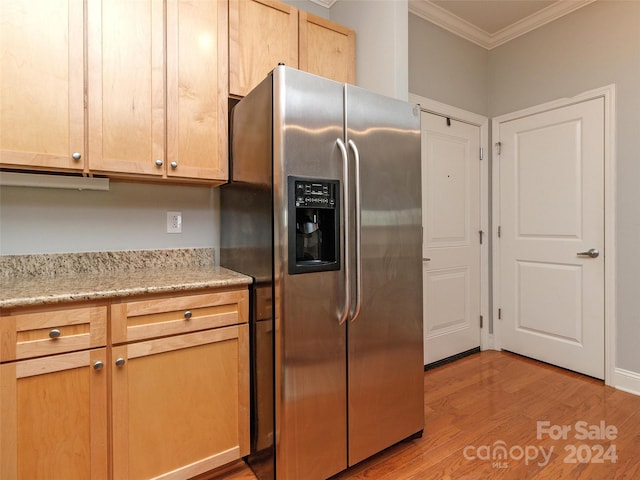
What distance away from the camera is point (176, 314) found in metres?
1.47

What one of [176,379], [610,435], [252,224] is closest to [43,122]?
[252,224]

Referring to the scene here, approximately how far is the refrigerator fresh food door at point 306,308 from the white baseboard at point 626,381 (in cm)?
212

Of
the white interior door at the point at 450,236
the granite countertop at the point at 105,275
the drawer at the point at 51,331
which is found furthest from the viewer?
the white interior door at the point at 450,236

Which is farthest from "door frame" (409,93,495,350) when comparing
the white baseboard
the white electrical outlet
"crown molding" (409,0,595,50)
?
the white electrical outlet

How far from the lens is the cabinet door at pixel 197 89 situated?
66.7 inches

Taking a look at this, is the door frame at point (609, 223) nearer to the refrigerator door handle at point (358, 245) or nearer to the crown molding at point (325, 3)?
the crown molding at point (325, 3)

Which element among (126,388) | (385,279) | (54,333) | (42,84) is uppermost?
(42,84)

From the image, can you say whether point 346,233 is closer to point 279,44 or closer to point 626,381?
point 279,44

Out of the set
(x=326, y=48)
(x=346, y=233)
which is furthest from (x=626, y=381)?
(x=326, y=48)

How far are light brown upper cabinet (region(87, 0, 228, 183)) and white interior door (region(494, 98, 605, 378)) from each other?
2.46 m

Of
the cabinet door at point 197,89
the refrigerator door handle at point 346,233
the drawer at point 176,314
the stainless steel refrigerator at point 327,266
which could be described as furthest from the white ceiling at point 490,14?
the drawer at point 176,314

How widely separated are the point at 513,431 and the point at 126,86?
2.61 metres

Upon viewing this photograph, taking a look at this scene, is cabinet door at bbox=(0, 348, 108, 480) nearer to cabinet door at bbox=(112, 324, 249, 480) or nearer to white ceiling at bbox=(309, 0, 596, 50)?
cabinet door at bbox=(112, 324, 249, 480)

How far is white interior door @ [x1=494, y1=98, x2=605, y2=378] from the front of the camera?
257 cm
